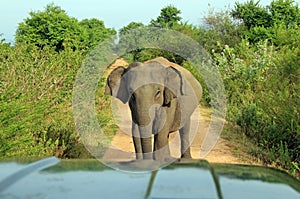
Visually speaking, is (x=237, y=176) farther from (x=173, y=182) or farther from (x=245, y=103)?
(x=245, y=103)

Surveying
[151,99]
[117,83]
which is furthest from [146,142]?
[117,83]

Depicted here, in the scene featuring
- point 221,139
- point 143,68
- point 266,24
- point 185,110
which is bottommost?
point 221,139

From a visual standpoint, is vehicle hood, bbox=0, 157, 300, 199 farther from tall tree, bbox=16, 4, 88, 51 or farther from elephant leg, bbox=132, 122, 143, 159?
tall tree, bbox=16, 4, 88, 51

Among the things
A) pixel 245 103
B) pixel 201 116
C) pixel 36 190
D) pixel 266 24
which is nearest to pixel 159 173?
pixel 36 190

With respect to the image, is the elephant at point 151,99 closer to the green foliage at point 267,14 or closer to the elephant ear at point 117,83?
the elephant ear at point 117,83

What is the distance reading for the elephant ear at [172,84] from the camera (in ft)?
20.8

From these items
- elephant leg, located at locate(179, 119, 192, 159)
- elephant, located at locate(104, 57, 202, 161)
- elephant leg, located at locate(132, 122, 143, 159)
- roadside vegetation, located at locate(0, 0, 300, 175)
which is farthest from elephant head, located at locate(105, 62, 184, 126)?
roadside vegetation, located at locate(0, 0, 300, 175)

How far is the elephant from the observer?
6.01 meters

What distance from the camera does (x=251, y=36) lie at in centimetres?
2502

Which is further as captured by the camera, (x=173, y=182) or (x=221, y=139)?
(x=221, y=139)

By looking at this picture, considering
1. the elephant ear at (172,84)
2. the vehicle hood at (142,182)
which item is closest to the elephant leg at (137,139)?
the elephant ear at (172,84)

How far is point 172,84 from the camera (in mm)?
6480

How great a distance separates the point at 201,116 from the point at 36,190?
40.3ft

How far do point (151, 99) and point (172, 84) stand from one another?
22.4 inches
